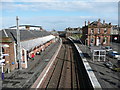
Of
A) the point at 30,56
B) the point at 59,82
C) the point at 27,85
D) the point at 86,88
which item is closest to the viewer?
the point at 27,85

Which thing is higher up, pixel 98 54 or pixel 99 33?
pixel 99 33

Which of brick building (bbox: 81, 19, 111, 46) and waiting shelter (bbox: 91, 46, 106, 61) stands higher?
brick building (bbox: 81, 19, 111, 46)

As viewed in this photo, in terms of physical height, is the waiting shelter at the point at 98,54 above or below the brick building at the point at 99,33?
below

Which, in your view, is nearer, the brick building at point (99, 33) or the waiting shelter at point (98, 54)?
the waiting shelter at point (98, 54)

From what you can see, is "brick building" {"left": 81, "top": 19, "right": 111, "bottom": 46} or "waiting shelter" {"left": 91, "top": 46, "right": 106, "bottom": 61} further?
"brick building" {"left": 81, "top": 19, "right": 111, "bottom": 46}

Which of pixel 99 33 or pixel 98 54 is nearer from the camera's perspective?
pixel 98 54

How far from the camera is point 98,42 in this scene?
158 ft

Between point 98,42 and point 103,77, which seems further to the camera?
point 98,42

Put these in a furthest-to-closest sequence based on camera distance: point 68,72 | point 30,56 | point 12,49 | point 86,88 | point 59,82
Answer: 1. point 30,56
2. point 68,72
3. point 12,49
4. point 59,82
5. point 86,88

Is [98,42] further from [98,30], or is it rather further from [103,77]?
[103,77]

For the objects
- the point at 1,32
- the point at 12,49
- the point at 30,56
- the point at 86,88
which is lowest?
the point at 86,88

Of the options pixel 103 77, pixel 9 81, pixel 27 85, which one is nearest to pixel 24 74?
pixel 9 81

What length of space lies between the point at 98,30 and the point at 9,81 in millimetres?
38695

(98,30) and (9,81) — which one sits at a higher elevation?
(98,30)
